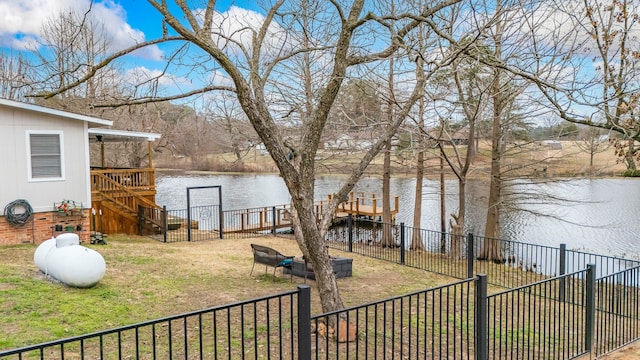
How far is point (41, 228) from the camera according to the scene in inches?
435

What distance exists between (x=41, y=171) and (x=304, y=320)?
400 inches

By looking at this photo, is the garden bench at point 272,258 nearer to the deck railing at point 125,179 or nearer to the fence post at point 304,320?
the fence post at point 304,320

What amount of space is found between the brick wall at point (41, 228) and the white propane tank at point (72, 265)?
413cm

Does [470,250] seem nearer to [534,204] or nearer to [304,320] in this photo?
[534,204]

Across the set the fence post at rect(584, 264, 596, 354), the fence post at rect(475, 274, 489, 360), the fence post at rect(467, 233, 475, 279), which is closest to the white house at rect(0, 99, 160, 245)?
the fence post at rect(467, 233, 475, 279)

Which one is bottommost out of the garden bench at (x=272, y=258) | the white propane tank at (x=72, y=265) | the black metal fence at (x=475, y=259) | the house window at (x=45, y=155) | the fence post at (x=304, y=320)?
the black metal fence at (x=475, y=259)

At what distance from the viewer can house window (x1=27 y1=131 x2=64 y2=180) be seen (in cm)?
1087

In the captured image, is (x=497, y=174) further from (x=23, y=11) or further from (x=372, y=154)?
(x=23, y=11)

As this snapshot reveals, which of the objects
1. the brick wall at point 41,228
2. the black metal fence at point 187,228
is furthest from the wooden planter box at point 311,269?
the brick wall at point 41,228

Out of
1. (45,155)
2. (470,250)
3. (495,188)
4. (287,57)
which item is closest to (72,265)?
(287,57)

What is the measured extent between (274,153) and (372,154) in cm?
166

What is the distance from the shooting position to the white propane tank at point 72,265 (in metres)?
6.84

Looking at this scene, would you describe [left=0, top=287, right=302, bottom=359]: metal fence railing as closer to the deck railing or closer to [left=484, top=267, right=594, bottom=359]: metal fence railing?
[left=484, top=267, right=594, bottom=359]: metal fence railing

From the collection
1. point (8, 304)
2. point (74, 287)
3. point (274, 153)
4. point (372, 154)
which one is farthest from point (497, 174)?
point (8, 304)
